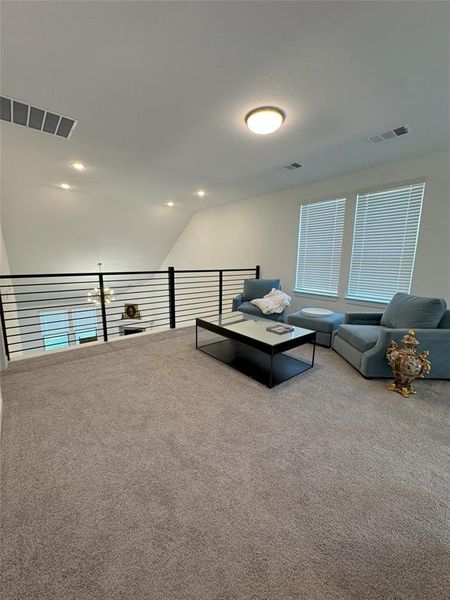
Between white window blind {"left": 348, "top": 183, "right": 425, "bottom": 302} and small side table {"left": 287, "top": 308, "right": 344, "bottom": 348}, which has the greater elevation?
white window blind {"left": 348, "top": 183, "right": 425, "bottom": 302}

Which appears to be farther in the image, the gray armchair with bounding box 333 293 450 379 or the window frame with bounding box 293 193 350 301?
the window frame with bounding box 293 193 350 301

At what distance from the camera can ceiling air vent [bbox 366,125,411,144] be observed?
245 centimetres

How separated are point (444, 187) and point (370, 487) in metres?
3.38

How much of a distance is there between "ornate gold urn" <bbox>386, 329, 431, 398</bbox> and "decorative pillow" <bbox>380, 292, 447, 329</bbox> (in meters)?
0.37

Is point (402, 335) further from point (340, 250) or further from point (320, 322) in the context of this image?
point (340, 250)

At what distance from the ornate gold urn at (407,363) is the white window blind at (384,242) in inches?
56.1

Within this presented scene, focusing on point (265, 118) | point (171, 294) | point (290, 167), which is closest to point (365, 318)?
point (290, 167)

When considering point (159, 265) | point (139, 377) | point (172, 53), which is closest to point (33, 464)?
point (139, 377)

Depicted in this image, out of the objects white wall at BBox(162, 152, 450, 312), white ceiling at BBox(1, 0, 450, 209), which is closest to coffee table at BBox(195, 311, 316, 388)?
white wall at BBox(162, 152, 450, 312)

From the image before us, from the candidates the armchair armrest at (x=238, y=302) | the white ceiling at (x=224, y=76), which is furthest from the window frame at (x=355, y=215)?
the armchair armrest at (x=238, y=302)

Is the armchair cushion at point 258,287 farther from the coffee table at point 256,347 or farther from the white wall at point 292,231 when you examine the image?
the coffee table at point 256,347

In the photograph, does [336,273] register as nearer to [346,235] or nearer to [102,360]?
[346,235]

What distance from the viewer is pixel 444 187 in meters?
2.95

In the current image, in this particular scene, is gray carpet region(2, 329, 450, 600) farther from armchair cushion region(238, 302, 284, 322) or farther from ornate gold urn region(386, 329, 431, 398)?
armchair cushion region(238, 302, 284, 322)
